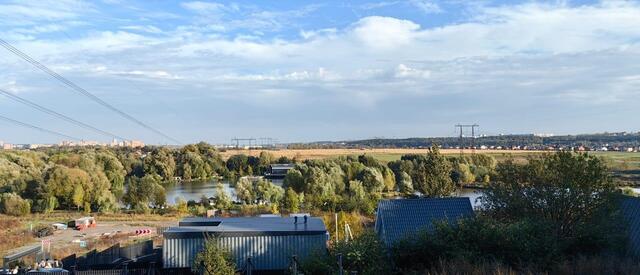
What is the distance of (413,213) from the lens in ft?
59.9

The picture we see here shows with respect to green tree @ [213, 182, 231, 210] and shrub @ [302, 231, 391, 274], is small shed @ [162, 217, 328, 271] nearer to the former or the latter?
shrub @ [302, 231, 391, 274]

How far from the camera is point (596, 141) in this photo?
360 ft

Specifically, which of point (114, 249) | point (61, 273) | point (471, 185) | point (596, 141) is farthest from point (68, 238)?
point (596, 141)

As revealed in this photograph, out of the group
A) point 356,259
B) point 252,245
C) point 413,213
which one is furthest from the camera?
point 413,213

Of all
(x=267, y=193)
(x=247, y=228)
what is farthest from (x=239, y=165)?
(x=247, y=228)

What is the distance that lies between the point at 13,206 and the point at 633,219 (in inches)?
1591

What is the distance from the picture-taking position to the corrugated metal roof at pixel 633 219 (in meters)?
15.5

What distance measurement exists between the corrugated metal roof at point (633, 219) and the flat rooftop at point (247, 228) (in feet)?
27.1

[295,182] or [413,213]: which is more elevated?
[413,213]

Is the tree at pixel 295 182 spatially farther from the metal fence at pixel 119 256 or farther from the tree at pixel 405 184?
the metal fence at pixel 119 256

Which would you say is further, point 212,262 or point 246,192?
point 246,192

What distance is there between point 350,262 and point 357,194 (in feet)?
117

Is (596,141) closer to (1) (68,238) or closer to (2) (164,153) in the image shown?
(2) (164,153)

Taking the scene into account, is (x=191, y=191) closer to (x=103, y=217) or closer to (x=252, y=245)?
(x=103, y=217)
